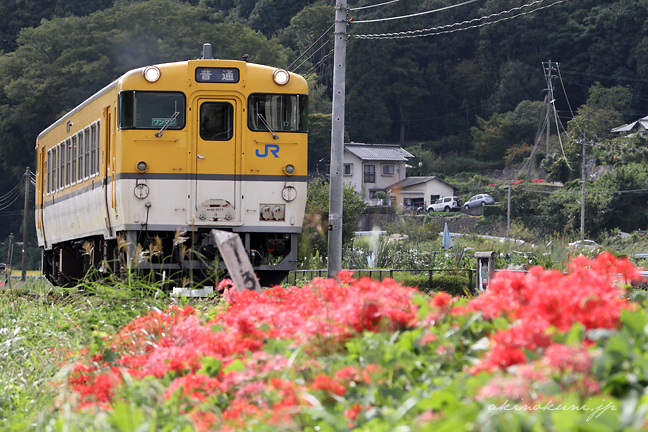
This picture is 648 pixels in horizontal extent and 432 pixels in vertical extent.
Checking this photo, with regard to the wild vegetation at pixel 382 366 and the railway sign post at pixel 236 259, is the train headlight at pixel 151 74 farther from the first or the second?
the wild vegetation at pixel 382 366

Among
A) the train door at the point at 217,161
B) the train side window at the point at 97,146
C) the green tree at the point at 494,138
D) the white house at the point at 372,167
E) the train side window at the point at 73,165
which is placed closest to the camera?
the train door at the point at 217,161

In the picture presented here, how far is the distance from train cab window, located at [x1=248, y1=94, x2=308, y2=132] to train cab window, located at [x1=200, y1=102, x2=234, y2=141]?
28cm

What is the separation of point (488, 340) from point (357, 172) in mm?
67260

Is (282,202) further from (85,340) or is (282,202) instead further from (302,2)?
(302,2)

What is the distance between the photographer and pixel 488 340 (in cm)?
329

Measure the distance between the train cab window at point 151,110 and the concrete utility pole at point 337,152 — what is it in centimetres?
397

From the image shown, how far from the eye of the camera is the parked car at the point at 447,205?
215 ft

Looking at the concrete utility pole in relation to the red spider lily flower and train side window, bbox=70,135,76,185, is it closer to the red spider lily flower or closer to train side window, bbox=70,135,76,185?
train side window, bbox=70,135,76,185

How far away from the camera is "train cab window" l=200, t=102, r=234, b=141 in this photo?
10617 mm

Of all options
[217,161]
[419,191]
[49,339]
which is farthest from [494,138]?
[49,339]

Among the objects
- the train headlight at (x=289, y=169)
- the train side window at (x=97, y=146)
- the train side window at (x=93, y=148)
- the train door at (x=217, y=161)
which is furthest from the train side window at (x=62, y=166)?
the train headlight at (x=289, y=169)

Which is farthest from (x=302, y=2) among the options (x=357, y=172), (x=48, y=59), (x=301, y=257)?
(x=301, y=257)

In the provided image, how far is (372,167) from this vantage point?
70.8 metres

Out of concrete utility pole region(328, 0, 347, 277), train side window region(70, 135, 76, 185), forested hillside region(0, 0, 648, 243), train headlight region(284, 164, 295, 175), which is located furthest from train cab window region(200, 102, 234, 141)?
forested hillside region(0, 0, 648, 243)
